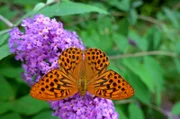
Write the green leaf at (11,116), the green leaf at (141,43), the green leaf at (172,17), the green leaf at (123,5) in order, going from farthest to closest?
the green leaf at (172,17) < the green leaf at (123,5) < the green leaf at (141,43) < the green leaf at (11,116)

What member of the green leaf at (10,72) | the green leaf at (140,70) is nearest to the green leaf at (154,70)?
the green leaf at (140,70)

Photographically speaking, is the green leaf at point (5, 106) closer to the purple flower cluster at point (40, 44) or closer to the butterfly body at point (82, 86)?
the purple flower cluster at point (40, 44)

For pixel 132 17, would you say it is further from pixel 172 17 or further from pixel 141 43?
pixel 172 17

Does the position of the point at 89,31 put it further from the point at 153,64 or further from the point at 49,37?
the point at 49,37

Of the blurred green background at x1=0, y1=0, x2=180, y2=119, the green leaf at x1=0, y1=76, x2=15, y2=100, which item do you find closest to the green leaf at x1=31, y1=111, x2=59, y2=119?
the blurred green background at x1=0, y1=0, x2=180, y2=119

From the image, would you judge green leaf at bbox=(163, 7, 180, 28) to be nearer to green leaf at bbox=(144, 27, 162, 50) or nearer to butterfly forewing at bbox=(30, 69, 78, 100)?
green leaf at bbox=(144, 27, 162, 50)

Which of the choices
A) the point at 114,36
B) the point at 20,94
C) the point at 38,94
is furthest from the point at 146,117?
the point at 38,94
